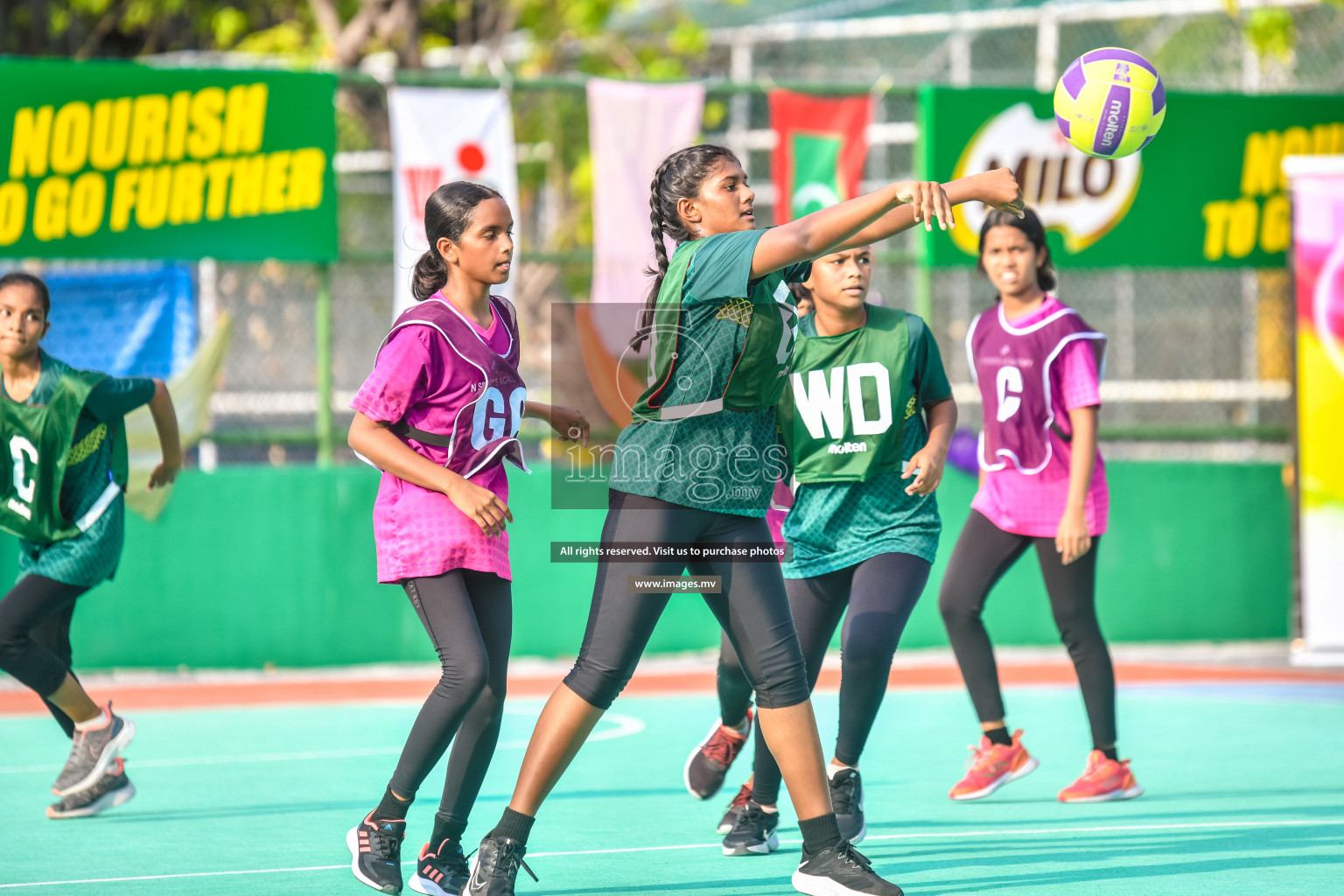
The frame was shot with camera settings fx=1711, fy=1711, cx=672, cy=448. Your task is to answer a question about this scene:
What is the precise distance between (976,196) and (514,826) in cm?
211

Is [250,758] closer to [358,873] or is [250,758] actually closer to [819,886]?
[358,873]

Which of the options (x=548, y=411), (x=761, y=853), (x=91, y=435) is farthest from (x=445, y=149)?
(x=761, y=853)

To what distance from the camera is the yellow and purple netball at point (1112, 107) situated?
5.39m

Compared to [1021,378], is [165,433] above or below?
below

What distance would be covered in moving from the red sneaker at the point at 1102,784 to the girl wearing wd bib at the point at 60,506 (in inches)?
141

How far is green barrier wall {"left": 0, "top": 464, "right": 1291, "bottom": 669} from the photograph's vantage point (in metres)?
10.2

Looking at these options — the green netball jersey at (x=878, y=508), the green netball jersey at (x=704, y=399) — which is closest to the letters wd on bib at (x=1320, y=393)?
the green netball jersey at (x=878, y=508)

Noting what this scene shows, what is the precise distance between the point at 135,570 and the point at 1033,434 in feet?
18.9

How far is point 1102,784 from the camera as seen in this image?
6.50 metres

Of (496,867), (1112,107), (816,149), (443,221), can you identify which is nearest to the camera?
(496,867)

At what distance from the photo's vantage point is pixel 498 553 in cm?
505

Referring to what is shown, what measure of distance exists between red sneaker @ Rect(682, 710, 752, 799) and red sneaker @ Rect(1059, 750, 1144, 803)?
1.32 m

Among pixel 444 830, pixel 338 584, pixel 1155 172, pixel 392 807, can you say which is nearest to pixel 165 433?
pixel 392 807

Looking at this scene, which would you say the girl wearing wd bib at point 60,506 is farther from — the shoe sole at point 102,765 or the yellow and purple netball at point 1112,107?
the yellow and purple netball at point 1112,107
